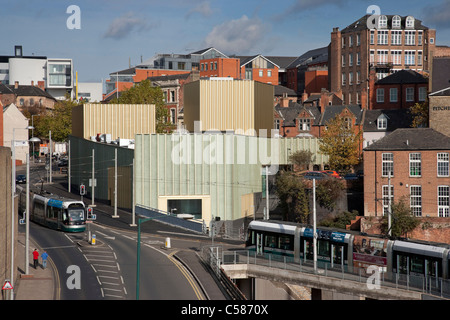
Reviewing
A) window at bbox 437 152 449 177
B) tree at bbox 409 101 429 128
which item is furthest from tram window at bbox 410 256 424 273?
tree at bbox 409 101 429 128

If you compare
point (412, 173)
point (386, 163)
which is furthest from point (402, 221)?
point (386, 163)

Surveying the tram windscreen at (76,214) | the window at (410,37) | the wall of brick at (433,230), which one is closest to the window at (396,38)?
the window at (410,37)

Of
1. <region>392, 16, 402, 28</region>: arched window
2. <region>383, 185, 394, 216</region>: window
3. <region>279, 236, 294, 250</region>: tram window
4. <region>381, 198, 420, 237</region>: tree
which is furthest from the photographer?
<region>392, 16, 402, 28</region>: arched window

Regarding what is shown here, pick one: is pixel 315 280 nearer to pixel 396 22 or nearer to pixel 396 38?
pixel 396 38

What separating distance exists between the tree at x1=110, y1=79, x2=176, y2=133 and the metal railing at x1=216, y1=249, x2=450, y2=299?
64.6 metres

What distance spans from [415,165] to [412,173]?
836 mm

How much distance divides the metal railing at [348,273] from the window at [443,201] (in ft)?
73.2

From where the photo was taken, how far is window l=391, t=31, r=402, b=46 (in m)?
128

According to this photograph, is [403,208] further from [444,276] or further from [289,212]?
[444,276]

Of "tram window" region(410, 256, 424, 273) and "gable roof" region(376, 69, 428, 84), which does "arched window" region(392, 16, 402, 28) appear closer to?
"gable roof" region(376, 69, 428, 84)

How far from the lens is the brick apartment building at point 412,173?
2601 inches

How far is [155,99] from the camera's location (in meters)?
116

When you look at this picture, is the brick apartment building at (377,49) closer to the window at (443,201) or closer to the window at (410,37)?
the window at (410,37)
